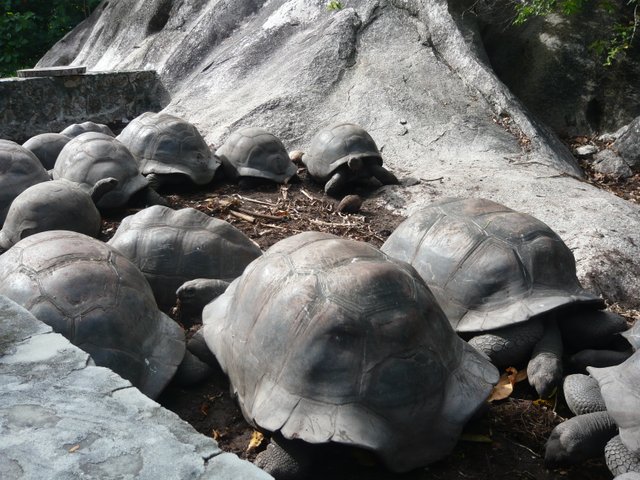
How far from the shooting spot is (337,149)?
6.44 meters

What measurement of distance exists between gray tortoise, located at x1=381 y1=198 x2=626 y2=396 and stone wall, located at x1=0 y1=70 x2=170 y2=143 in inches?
250

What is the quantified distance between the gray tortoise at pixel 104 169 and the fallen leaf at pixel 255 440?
3.21 metres

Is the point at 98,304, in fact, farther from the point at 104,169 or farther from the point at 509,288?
the point at 104,169

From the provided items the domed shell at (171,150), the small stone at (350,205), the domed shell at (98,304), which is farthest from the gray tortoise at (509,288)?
the domed shell at (171,150)

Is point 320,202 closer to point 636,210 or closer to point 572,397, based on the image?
point 636,210

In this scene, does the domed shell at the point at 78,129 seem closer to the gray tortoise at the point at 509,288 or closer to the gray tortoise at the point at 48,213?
the gray tortoise at the point at 48,213

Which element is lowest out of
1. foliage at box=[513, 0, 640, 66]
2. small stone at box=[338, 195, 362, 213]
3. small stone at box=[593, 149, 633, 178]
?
small stone at box=[593, 149, 633, 178]

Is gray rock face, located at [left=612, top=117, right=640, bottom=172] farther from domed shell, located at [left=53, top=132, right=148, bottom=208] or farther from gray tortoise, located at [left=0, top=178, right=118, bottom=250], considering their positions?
gray tortoise, located at [left=0, top=178, right=118, bottom=250]

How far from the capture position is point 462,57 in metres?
7.78

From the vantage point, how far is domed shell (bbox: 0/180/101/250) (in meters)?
4.56

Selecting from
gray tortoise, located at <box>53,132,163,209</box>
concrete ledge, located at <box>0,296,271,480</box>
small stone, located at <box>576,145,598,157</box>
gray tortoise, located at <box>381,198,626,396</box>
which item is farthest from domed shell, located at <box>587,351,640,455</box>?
small stone, located at <box>576,145,598,157</box>

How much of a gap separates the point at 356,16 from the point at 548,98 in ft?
8.84

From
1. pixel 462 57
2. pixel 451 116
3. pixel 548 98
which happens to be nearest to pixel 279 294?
pixel 451 116

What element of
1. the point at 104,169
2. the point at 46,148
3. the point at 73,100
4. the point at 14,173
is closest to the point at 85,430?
the point at 14,173
